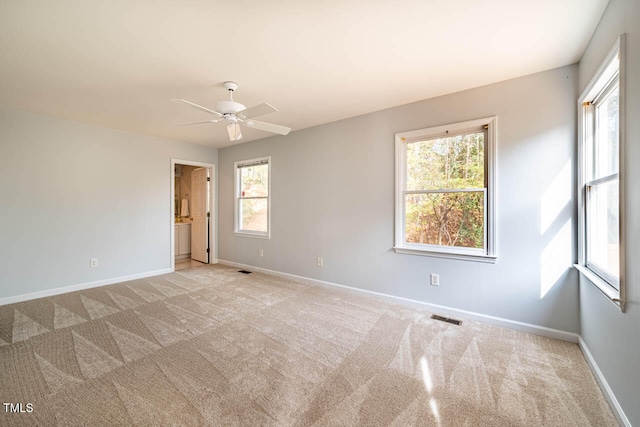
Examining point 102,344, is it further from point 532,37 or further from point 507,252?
point 532,37

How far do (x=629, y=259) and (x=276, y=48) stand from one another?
9.00ft

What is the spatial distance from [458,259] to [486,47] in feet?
6.80

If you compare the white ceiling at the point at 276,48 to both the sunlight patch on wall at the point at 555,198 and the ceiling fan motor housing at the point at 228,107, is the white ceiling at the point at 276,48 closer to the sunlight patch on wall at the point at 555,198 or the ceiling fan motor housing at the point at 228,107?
the ceiling fan motor housing at the point at 228,107

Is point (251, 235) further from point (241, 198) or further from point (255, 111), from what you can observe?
point (255, 111)

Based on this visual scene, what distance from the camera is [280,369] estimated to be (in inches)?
78.4

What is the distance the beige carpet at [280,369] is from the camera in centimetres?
156

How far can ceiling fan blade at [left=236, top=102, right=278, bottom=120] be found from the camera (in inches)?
92.5

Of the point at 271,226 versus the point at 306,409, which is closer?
the point at 306,409

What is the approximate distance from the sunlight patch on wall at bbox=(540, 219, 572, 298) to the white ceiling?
1.59 metres

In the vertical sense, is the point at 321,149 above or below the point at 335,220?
above

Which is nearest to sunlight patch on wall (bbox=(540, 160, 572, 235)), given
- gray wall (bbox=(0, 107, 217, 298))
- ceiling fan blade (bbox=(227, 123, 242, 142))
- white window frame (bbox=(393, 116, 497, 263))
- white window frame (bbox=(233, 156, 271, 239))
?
white window frame (bbox=(393, 116, 497, 263))

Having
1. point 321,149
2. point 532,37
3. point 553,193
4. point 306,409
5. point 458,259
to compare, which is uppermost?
point 532,37

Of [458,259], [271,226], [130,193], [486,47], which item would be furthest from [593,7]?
[130,193]

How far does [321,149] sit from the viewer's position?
13.3ft
